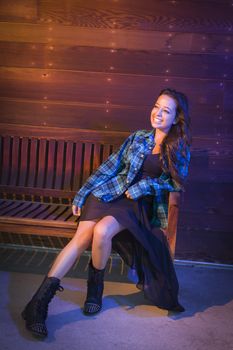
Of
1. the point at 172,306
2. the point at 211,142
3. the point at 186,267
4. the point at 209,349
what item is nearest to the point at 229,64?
the point at 211,142

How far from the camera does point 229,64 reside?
365cm

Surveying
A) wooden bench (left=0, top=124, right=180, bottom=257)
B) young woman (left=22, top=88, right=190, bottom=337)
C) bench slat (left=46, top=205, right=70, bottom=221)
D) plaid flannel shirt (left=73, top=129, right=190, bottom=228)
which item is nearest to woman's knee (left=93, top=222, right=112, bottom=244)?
young woman (left=22, top=88, right=190, bottom=337)

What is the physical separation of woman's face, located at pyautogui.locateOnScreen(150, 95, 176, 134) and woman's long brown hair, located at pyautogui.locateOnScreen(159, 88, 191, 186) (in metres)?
0.04

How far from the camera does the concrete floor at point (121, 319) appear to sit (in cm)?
255

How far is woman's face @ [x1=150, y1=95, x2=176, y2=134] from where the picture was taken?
3.03 metres

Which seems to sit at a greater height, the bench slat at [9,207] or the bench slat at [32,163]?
the bench slat at [32,163]

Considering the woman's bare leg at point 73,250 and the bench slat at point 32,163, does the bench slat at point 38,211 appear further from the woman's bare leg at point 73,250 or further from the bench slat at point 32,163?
the woman's bare leg at point 73,250

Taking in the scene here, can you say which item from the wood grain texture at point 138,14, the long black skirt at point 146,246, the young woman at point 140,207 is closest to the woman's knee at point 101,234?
the young woman at point 140,207

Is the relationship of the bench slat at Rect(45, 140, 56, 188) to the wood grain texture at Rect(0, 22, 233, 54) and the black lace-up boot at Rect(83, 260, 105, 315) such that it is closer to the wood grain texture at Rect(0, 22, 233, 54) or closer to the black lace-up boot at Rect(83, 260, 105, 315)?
the wood grain texture at Rect(0, 22, 233, 54)

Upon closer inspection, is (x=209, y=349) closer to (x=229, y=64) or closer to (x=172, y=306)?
(x=172, y=306)

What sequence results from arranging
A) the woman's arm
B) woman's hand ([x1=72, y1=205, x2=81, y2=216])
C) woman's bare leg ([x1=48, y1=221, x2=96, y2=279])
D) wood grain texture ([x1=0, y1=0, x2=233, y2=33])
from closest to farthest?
woman's bare leg ([x1=48, y1=221, x2=96, y2=279]) → the woman's arm → woman's hand ([x1=72, y1=205, x2=81, y2=216]) → wood grain texture ([x1=0, y1=0, x2=233, y2=33])

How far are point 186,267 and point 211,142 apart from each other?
1.06 meters

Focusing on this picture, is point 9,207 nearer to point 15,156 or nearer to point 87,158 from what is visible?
point 15,156

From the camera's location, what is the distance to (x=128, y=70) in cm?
367
